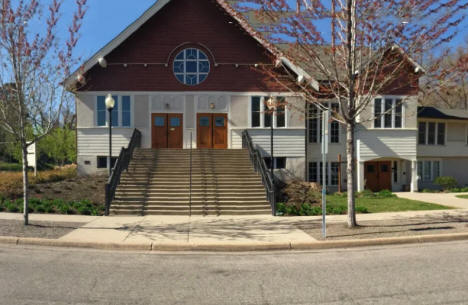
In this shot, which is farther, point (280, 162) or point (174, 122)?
point (280, 162)

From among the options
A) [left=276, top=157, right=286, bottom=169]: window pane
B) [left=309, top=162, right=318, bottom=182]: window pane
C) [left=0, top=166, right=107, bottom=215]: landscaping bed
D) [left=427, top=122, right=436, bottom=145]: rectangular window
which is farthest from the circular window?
[left=427, top=122, right=436, bottom=145]: rectangular window

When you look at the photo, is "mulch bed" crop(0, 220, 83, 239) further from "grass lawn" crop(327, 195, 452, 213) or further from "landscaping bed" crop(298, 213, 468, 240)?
"grass lawn" crop(327, 195, 452, 213)

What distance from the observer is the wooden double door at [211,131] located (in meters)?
19.0

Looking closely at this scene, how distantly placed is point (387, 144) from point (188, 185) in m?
12.5

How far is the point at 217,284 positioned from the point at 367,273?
279 cm

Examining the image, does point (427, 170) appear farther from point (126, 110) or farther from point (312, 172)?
point (126, 110)

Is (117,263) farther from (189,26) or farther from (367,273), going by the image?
(189,26)

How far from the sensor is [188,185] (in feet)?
46.7

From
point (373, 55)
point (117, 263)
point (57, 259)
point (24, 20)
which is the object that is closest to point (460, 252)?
point (373, 55)

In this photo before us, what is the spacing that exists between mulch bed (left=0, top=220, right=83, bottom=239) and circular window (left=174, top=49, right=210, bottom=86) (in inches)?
417

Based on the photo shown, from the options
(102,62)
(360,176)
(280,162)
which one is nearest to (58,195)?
(102,62)

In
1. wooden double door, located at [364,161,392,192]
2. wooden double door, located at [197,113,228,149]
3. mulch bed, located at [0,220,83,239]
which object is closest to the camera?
mulch bed, located at [0,220,83,239]

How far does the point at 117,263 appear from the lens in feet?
23.3

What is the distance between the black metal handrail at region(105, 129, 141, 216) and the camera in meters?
12.1
